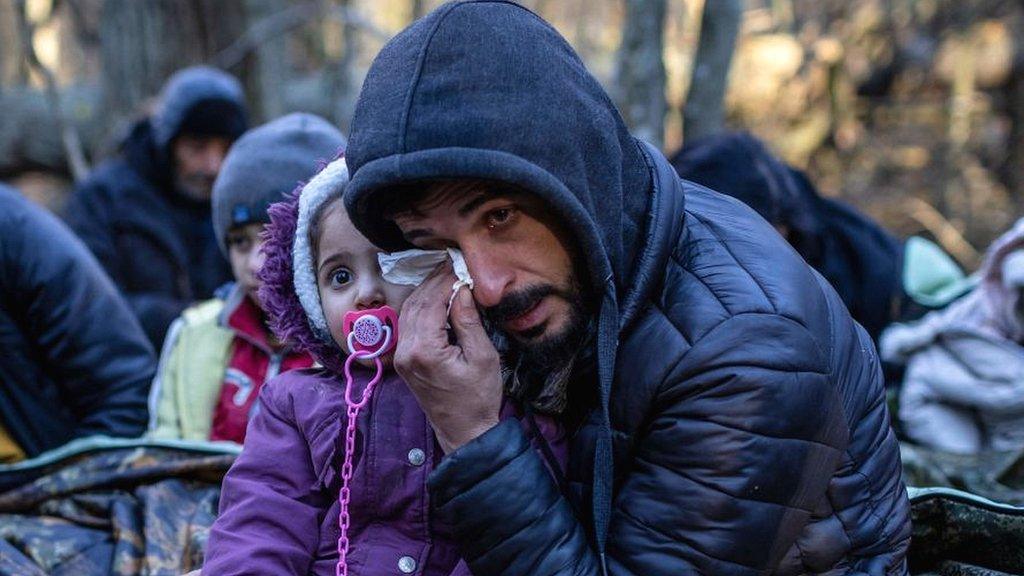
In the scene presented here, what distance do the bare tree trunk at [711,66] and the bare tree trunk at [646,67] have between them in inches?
8.7

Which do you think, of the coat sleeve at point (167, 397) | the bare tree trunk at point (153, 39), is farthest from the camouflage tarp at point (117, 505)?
the bare tree trunk at point (153, 39)

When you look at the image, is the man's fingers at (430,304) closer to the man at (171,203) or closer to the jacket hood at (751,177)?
the jacket hood at (751,177)

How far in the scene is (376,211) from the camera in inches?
78.7

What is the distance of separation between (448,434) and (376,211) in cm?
40

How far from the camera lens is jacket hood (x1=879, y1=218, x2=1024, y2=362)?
387 centimetres

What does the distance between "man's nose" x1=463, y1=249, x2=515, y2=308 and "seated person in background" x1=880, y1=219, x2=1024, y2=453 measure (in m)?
2.44

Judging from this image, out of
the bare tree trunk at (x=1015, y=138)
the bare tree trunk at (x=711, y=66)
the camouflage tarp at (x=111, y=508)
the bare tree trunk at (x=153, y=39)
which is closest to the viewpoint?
the camouflage tarp at (x=111, y=508)

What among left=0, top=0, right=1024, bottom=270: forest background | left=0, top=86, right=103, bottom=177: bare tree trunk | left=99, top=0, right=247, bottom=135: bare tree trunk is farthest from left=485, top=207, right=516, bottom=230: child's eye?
left=0, top=86, right=103, bottom=177: bare tree trunk

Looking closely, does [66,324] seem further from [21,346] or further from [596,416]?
[596,416]

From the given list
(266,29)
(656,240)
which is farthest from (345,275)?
(266,29)

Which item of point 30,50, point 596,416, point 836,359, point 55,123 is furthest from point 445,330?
point 55,123

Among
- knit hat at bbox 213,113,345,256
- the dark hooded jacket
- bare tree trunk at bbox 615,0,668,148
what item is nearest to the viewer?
knit hat at bbox 213,113,345,256

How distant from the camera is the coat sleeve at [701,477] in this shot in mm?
1863

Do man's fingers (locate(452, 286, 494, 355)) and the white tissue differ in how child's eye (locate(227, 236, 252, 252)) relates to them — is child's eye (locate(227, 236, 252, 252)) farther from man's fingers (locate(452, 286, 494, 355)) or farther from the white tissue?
man's fingers (locate(452, 286, 494, 355))
